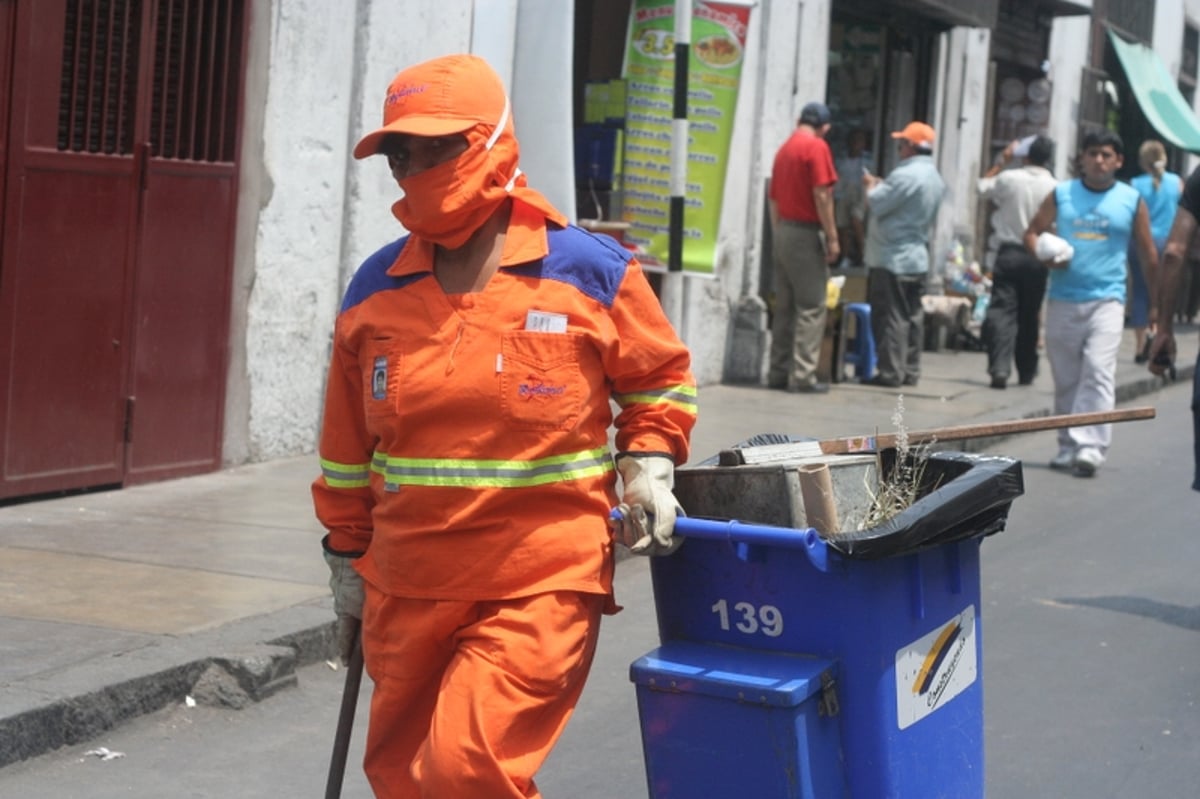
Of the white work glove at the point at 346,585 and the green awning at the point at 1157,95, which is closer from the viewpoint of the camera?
the white work glove at the point at 346,585

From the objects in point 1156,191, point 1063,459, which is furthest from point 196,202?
point 1156,191

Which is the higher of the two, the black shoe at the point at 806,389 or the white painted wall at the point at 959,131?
the white painted wall at the point at 959,131

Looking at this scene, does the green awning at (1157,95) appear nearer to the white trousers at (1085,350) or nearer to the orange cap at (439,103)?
the white trousers at (1085,350)

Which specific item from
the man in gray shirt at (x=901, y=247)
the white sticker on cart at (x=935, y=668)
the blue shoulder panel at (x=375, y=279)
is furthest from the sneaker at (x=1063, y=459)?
the blue shoulder panel at (x=375, y=279)

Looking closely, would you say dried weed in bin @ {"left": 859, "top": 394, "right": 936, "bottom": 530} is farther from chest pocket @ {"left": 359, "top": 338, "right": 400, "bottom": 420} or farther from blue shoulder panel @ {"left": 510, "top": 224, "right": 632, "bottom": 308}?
chest pocket @ {"left": 359, "top": 338, "right": 400, "bottom": 420}

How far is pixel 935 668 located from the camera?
3824 mm

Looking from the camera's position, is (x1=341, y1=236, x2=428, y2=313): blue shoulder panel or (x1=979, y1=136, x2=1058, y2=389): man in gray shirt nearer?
(x1=341, y1=236, x2=428, y2=313): blue shoulder panel

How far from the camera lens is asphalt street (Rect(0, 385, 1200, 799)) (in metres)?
5.39

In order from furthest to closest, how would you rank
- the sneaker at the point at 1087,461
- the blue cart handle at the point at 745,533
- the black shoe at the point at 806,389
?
the black shoe at the point at 806,389 < the sneaker at the point at 1087,461 < the blue cart handle at the point at 745,533

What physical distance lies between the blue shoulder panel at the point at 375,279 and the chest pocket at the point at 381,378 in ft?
0.41

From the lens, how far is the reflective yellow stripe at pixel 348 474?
406 centimetres

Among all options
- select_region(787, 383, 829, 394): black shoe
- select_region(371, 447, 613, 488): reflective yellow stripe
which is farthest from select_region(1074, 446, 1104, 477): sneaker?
select_region(371, 447, 613, 488): reflective yellow stripe

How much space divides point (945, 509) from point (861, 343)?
39.7 feet

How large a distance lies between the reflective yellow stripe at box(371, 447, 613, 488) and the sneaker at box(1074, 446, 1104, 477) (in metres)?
8.21
